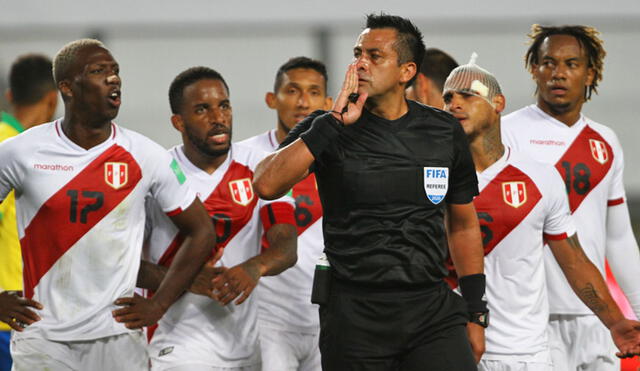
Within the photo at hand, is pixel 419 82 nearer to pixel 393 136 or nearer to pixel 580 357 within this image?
pixel 580 357

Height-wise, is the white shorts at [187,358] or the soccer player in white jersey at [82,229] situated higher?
the soccer player in white jersey at [82,229]

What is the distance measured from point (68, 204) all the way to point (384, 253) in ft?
5.11

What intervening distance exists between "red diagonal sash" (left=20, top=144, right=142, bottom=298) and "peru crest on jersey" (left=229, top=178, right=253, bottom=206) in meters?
0.95

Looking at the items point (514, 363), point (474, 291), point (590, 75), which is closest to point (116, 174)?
point (474, 291)

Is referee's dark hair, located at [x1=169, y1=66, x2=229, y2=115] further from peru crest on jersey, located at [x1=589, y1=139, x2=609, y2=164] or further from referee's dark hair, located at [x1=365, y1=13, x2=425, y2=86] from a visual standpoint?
peru crest on jersey, located at [x1=589, y1=139, x2=609, y2=164]

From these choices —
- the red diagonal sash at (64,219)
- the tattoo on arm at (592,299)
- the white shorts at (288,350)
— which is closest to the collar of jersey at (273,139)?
the white shorts at (288,350)

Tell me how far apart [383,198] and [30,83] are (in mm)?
3488

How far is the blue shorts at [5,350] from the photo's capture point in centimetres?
688

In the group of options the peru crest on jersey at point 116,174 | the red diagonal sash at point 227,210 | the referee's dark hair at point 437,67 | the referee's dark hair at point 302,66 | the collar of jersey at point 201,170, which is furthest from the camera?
the referee's dark hair at point 437,67

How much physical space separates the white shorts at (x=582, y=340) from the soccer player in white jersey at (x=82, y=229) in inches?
92.5

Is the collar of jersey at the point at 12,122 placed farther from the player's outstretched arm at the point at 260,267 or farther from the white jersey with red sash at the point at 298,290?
the player's outstretched arm at the point at 260,267

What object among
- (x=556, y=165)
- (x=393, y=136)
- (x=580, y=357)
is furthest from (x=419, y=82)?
(x=393, y=136)

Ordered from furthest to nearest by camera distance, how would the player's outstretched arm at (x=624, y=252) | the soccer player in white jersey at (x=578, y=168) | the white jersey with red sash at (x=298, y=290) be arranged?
the player's outstretched arm at (x=624, y=252) → the white jersey with red sash at (x=298, y=290) → the soccer player in white jersey at (x=578, y=168)

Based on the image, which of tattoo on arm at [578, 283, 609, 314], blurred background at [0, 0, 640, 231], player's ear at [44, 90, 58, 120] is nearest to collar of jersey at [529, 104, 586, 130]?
tattoo on arm at [578, 283, 609, 314]
